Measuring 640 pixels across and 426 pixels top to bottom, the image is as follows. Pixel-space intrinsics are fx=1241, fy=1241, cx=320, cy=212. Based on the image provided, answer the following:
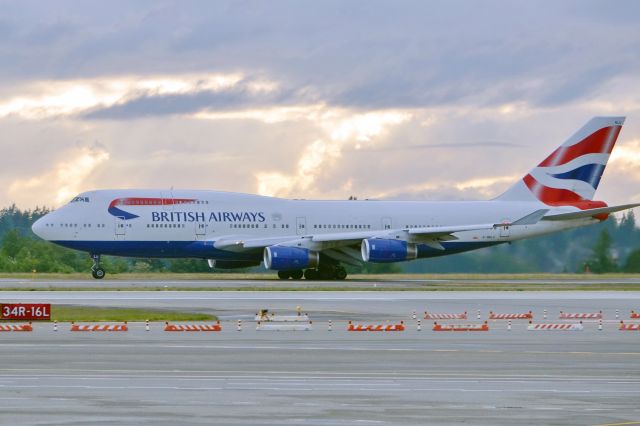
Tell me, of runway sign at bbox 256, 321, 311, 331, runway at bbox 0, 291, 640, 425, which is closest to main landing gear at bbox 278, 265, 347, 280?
runway at bbox 0, 291, 640, 425

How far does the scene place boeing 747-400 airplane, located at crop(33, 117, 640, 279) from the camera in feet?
218

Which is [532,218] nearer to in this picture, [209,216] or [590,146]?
[590,146]

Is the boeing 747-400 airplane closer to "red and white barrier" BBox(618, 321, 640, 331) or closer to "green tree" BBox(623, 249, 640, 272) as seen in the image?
"green tree" BBox(623, 249, 640, 272)

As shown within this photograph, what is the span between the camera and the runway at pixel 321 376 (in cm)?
1653

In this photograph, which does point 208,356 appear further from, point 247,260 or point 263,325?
point 247,260

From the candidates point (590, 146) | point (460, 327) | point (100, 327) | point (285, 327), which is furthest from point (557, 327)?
point (590, 146)

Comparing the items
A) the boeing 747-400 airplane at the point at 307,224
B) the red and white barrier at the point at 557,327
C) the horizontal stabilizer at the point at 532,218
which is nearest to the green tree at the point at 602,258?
the boeing 747-400 airplane at the point at 307,224

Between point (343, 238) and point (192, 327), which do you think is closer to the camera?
point (192, 327)

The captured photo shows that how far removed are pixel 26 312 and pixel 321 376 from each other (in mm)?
16620

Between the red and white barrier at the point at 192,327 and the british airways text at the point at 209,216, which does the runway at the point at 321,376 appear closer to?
the red and white barrier at the point at 192,327

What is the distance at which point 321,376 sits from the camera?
2117 cm

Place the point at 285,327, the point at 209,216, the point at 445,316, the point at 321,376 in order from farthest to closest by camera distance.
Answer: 1. the point at 209,216
2. the point at 445,316
3. the point at 285,327
4. the point at 321,376

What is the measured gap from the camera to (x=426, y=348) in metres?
27.0

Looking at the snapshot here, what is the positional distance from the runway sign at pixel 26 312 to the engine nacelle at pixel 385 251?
32347 millimetres
